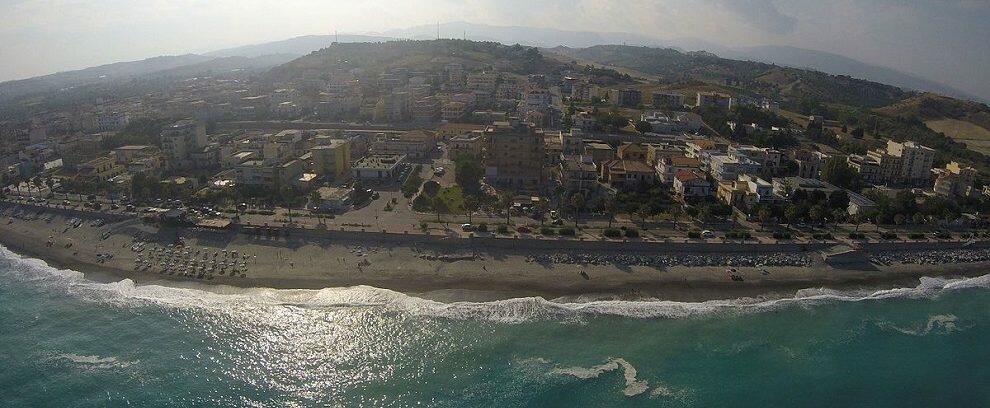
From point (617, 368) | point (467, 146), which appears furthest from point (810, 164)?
point (617, 368)

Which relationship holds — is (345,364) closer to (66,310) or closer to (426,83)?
(66,310)

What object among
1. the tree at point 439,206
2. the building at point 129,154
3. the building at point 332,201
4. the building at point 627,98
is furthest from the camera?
the building at point 627,98

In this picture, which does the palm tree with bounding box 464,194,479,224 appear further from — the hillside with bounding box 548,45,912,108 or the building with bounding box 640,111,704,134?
the hillside with bounding box 548,45,912,108

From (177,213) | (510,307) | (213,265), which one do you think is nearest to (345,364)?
(510,307)

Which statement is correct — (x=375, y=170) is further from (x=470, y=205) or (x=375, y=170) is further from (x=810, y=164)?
(x=810, y=164)

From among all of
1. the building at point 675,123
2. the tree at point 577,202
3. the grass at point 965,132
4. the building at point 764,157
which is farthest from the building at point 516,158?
the grass at point 965,132

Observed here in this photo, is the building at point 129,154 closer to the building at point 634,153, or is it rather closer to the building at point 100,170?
the building at point 100,170
